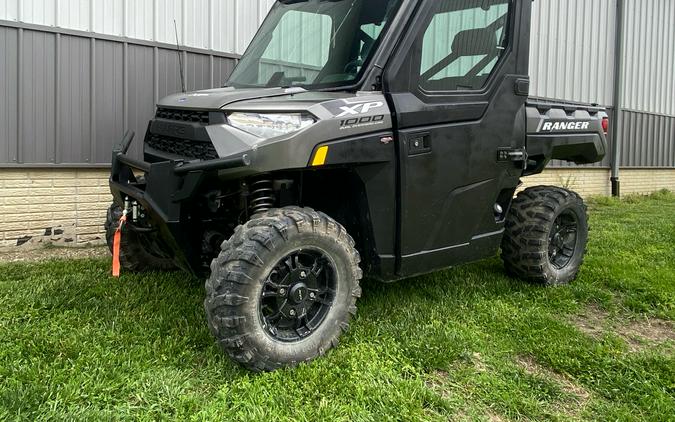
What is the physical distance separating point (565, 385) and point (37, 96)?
5.51 m

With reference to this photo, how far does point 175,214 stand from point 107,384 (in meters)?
0.96

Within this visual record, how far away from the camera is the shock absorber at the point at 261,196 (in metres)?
3.41

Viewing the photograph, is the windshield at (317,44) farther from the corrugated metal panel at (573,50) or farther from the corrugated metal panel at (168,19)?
the corrugated metal panel at (573,50)

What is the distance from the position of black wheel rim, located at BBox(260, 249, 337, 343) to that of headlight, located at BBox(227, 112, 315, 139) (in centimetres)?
69

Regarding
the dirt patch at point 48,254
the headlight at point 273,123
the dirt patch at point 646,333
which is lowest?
the dirt patch at point 646,333

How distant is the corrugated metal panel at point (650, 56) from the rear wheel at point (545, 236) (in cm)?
946

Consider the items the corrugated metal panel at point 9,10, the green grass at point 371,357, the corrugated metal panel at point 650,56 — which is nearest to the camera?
the green grass at point 371,357

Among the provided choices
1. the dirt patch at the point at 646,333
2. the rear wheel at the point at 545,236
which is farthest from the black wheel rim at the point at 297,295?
the rear wheel at the point at 545,236

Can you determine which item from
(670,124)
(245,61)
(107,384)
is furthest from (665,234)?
(670,124)

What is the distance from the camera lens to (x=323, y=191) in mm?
3791

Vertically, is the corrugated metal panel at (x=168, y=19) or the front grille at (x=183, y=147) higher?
the corrugated metal panel at (x=168, y=19)

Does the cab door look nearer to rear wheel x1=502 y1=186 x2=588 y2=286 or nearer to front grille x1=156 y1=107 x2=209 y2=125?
rear wheel x1=502 y1=186 x2=588 y2=286

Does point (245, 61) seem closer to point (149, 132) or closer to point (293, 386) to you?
point (149, 132)

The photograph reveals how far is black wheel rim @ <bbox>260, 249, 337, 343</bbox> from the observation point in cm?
318
